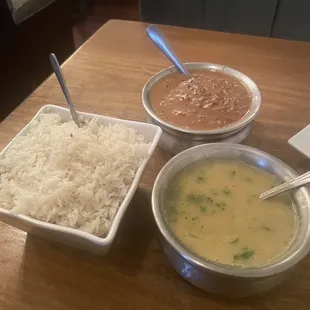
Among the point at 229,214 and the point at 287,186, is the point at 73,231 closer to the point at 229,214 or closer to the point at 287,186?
the point at 229,214

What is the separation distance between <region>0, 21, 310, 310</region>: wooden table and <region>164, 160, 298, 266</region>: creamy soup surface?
0.08 meters

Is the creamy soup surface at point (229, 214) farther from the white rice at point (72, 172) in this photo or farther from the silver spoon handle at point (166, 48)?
the silver spoon handle at point (166, 48)

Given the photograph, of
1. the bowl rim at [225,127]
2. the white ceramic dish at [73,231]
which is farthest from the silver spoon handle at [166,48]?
the white ceramic dish at [73,231]

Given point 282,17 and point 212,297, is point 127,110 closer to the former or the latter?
point 212,297

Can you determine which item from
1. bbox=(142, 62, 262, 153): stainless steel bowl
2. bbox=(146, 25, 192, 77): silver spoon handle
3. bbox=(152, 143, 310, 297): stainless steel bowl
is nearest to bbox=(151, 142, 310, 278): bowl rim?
bbox=(152, 143, 310, 297): stainless steel bowl

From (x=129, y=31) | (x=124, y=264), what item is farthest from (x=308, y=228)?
(x=129, y=31)

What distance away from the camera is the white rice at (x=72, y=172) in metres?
0.68

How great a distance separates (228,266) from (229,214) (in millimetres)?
119

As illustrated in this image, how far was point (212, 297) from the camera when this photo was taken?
0.68 metres

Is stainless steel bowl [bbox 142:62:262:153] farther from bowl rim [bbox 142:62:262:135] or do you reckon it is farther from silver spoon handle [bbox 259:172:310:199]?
silver spoon handle [bbox 259:172:310:199]

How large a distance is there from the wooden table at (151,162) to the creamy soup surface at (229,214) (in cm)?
8

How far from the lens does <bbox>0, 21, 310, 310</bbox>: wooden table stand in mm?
683

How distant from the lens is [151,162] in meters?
0.93

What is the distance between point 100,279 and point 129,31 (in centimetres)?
94
